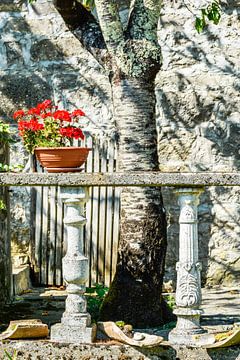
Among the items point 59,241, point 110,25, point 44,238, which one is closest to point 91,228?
point 59,241

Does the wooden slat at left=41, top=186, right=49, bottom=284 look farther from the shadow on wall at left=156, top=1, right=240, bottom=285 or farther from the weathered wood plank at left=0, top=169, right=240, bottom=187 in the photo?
the weathered wood plank at left=0, top=169, right=240, bottom=187

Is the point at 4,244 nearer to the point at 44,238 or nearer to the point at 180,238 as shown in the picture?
the point at 44,238

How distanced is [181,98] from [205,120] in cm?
31

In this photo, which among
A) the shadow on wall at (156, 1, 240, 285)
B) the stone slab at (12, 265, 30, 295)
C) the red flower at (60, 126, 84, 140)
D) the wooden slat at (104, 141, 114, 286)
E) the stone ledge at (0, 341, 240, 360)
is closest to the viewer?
the stone ledge at (0, 341, 240, 360)

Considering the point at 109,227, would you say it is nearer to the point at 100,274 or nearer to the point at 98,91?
the point at 100,274

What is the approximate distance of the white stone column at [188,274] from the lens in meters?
5.21

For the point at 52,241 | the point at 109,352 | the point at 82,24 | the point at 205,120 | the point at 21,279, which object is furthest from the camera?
the point at 52,241

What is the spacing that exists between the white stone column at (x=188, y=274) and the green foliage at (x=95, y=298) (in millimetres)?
1035

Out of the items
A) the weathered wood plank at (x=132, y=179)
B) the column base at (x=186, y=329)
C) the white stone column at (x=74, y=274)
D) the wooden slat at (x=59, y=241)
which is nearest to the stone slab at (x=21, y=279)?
the wooden slat at (x=59, y=241)

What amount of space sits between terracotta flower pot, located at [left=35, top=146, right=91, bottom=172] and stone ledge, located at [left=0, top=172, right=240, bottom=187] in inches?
5.7

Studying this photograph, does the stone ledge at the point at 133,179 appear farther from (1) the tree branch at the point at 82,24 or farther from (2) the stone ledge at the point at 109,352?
(1) the tree branch at the point at 82,24

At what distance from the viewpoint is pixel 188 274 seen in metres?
5.22

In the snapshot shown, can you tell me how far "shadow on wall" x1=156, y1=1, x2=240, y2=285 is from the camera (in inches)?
327

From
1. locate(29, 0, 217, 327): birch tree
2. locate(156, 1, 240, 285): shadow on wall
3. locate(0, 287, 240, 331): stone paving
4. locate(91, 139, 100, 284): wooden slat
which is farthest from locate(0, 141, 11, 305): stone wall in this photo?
locate(156, 1, 240, 285): shadow on wall
